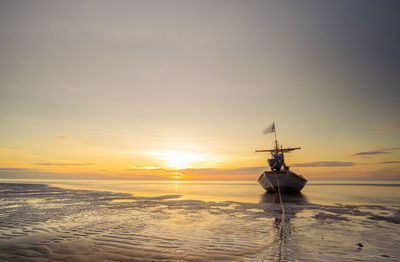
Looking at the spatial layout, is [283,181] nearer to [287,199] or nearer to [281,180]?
[281,180]

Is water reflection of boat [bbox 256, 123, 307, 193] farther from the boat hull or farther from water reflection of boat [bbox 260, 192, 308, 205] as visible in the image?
water reflection of boat [bbox 260, 192, 308, 205]

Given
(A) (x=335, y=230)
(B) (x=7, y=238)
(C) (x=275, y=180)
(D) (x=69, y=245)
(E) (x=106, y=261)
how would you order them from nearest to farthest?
(E) (x=106, y=261), (D) (x=69, y=245), (B) (x=7, y=238), (A) (x=335, y=230), (C) (x=275, y=180)

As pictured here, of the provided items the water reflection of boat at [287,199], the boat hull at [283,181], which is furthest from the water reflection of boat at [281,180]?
the water reflection of boat at [287,199]

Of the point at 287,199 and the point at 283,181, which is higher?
the point at 283,181

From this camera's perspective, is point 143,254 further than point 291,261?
Yes

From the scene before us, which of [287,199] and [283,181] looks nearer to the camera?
[287,199]

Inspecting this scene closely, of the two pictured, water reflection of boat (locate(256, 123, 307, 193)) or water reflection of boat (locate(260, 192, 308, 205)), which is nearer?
water reflection of boat (locate(260, 192, 308, 205))

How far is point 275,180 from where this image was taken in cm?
5300

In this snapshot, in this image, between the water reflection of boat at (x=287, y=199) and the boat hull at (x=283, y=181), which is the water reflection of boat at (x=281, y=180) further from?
the water reflection of boat at (x=287, y=199)

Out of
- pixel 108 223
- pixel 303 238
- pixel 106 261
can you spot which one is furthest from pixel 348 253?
pixel 108 223

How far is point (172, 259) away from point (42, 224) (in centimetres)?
1203

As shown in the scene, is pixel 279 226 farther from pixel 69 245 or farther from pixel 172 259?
pixel 69 245

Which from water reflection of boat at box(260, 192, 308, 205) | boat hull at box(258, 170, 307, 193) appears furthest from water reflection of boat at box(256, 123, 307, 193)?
water reflection of boat at box(260, 192, 308, 205)

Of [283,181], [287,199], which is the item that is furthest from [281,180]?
[287,199]
